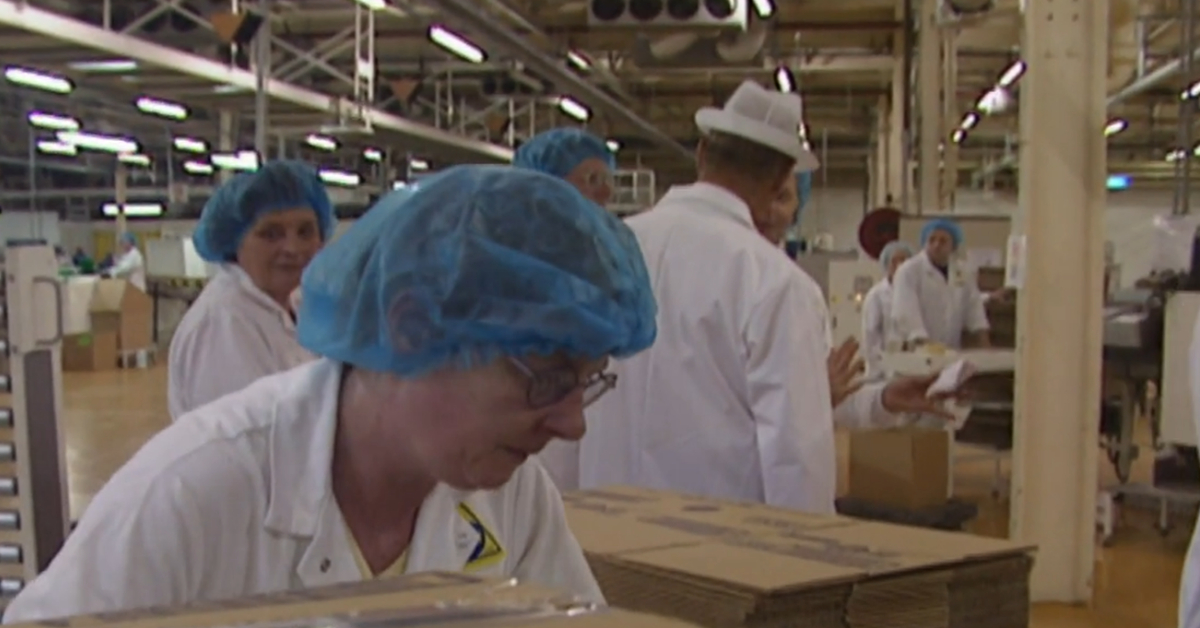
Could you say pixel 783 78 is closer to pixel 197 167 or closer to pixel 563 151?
pixel 563 151

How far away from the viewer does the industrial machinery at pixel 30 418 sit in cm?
325

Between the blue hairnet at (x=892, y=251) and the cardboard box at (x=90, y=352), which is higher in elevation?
the blue hairnet at (x=892, y=251)

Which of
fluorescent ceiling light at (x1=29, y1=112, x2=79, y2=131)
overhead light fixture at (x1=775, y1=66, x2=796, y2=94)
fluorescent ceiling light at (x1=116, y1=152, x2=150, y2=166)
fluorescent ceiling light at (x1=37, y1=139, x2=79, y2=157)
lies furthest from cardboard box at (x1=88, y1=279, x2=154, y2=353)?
overhead light fixture at (x1=775, y1=66, x2=796, y2=94)

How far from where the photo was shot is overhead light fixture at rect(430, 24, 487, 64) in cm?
805

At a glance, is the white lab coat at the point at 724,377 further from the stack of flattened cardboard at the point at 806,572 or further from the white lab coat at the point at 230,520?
the white lab coat at the point at 230,520

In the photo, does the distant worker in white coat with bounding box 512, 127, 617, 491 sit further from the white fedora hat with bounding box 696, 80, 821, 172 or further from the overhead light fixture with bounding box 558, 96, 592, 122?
the overhead light fixture with bounding box 558, 96, 592, 122

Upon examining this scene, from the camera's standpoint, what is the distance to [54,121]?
1234 cm

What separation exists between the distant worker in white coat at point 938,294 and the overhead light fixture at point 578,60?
12.9 feet

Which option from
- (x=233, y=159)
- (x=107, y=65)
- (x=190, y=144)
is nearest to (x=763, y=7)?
(x=107, y=65)

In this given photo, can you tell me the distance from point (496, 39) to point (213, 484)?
708 cm

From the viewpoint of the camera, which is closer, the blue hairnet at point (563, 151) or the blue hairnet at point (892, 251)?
the blue hairnet at point (563, 151)

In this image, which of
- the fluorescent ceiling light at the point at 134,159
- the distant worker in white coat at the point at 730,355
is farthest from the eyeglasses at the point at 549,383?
the fluorescent ceiling light at the point at 134,159

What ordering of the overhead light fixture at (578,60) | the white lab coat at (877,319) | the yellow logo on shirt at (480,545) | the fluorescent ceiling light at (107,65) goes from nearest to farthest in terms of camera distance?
1. the yellow logo on shirt at (480,545)
2. the fluorescent ceiling light at (107,65)
3. the white lab coat at (877,319)
4. the overhead light fixture at (578,60)

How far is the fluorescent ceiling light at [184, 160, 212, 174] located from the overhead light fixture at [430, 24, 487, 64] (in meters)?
10.8
